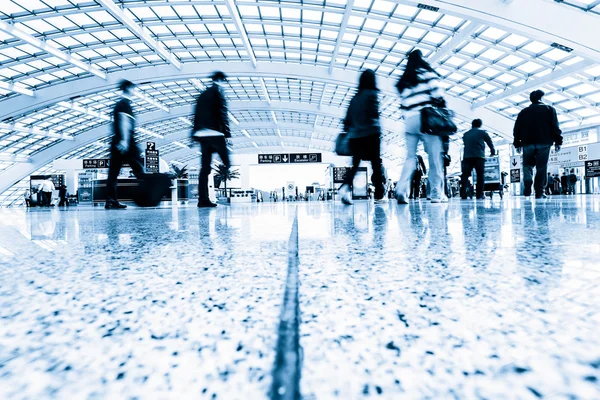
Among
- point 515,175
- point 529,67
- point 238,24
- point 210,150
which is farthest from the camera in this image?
point 515,175

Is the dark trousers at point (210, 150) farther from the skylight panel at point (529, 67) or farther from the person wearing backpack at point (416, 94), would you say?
the skylight panel at point (529, 67)

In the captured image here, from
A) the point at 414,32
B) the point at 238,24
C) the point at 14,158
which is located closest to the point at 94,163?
the point at 14,158

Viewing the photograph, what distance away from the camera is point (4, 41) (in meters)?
17.3

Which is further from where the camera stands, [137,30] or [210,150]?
[137,30]

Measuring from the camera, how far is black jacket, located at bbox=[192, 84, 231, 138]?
17.5ft

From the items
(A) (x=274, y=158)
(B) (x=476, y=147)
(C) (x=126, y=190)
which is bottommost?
(C) (x=126, y=190)

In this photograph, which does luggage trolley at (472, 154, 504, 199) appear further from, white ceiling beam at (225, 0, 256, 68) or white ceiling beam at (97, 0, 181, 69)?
white ceiling beam at (97, 0, 181, 69)

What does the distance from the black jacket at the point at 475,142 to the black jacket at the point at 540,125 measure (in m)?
0.92

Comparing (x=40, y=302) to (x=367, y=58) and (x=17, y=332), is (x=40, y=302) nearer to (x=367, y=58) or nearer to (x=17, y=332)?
(x=17, y=332)

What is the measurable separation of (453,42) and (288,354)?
20.6 metres

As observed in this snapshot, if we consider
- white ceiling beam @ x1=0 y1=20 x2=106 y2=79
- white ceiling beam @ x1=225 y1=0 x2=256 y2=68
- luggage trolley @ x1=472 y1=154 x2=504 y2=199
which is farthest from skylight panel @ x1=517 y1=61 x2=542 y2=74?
white ceiling beam @ x1=0 y1=20 x2=106 y2=79

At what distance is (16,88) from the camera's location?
70.6 feet

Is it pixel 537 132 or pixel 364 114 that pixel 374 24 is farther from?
pixel 364 114

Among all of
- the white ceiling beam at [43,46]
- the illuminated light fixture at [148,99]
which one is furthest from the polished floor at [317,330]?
the illuminated light fixture at [148,99]
